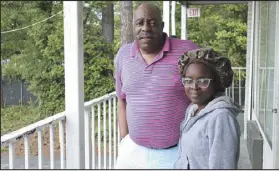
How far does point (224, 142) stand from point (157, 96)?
61 centimetres

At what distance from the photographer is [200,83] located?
55.0 inches

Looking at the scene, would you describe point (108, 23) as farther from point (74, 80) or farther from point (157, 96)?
point (157, 96)

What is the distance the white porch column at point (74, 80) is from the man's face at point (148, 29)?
93 cm

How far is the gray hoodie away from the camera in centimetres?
123

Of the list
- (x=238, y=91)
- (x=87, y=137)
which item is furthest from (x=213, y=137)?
(x=238, y=91)

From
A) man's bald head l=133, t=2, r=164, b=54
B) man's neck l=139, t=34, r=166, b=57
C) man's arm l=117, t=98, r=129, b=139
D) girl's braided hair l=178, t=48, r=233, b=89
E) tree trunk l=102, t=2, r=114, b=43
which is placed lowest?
man's arm l=117, t=98, r=129, b=139

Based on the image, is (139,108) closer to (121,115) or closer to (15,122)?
(121,115)

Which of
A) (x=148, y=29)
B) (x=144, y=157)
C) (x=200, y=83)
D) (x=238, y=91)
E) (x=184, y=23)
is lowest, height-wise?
(x=238, y=91)

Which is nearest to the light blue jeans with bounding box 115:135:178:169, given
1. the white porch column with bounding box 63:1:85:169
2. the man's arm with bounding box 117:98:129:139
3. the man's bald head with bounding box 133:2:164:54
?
the man's arm with bounding box 117:98:129:139

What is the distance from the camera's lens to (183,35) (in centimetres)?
830

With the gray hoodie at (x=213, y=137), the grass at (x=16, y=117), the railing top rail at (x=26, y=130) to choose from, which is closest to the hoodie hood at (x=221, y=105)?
the gray hoodie at (x=213, y=137)

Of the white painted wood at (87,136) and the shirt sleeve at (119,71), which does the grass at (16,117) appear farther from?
the shirt sleeve at (119,71)

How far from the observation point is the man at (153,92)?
1780mm

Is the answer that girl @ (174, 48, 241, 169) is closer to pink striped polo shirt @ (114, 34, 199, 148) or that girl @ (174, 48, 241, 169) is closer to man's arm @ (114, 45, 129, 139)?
pink striped polo shirt @ (114, 34, 199, 148)
